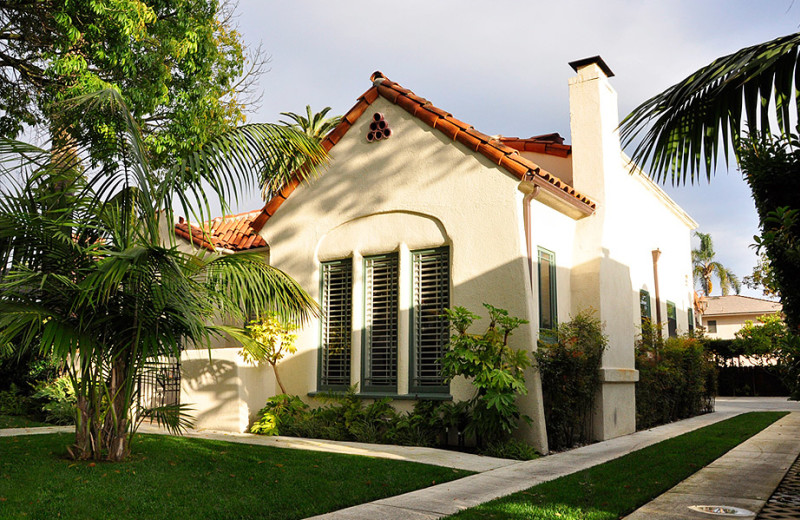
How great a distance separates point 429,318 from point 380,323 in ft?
3.37

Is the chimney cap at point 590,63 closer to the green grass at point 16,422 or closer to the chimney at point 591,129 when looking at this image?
the chimney at point 591,129

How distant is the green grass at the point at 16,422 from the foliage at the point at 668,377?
1229 cm

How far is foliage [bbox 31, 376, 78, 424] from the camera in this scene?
13617 mm

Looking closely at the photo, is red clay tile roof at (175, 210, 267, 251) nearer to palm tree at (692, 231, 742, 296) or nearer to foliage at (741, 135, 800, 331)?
foliage at (741, 135, 800, 331)

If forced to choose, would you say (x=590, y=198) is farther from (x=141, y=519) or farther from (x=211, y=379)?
(x=141, y=519)

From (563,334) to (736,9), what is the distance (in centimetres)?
646

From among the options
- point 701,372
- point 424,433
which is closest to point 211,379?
point 424,433

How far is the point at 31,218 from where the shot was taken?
7.75 metres

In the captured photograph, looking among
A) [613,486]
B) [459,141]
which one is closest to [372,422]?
[613,486]

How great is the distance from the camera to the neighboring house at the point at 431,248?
10977mm

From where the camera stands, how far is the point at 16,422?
13.1 metres

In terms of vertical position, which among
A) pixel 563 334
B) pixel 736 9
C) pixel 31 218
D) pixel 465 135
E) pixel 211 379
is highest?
pixel 465 135

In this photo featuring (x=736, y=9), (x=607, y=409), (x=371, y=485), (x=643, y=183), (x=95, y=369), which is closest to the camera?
(x=736, y=9)

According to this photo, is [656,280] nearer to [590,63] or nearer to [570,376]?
[590,63]
